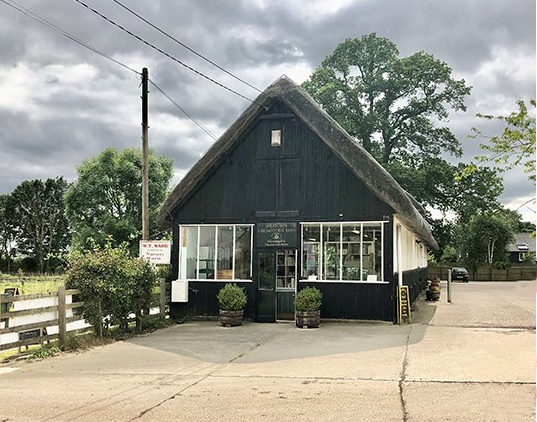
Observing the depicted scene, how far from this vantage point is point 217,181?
17.0 meters

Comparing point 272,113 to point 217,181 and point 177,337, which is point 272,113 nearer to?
point 217,181

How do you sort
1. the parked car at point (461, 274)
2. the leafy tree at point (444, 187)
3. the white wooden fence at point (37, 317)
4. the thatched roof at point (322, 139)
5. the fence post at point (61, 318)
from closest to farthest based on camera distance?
the white wooden fence at point (37, 317), the fence post at point (61, 318), the thatched roof at point (322, 139), the leafy tree at point (444, 187), the parked car at point (461, 274)

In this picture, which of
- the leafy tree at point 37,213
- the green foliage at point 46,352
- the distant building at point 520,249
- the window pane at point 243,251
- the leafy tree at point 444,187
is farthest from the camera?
the distant building at point 520,249

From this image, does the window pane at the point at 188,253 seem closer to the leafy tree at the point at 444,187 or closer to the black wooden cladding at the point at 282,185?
the black wooden cladding at the point at 282,185

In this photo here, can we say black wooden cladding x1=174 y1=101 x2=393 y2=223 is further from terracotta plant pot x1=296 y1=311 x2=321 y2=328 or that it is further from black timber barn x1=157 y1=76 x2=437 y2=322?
terracotta plant pot x1=296 y1=311 x2=321 y2=328

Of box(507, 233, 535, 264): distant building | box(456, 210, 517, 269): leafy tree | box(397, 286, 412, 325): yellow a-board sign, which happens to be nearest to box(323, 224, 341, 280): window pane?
box(397, 286, 412, 325): yellow a-board sign

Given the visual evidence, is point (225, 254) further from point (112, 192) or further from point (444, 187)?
point (112, 192)

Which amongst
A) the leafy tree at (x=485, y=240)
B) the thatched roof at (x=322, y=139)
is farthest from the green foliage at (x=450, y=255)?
the thatched roof at (x=322, y=139)

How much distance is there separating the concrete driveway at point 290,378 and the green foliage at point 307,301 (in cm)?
72

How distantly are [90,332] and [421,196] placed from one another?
27380 mm

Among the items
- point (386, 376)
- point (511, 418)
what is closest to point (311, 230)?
point (386, 376)

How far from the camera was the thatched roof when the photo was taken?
14812 mm

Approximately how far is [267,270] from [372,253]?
9.78 feet

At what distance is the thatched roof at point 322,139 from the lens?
1481 centimetres
